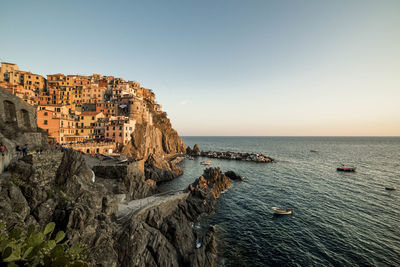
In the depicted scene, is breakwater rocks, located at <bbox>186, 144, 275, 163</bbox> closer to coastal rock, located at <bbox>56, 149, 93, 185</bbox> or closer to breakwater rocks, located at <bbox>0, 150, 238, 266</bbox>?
breakwater rocks, located at <bbox>0, 150, 238, 266</bbox>

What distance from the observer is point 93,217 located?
592 inches

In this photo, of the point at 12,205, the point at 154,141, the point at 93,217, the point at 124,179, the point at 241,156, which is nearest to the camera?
the point at 12,205

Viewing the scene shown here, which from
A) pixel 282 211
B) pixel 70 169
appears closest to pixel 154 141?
pixel 70 169

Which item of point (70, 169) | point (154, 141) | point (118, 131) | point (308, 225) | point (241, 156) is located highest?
point (118, 131)

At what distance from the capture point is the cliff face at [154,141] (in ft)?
218

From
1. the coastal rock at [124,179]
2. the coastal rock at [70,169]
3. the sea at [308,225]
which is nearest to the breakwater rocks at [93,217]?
the coastal rock at [70,169]

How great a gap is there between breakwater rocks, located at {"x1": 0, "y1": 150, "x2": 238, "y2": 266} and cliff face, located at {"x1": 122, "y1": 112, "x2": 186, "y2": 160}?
36.8 meters

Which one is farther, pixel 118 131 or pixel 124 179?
pixel 118 131

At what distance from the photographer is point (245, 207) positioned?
111 ft

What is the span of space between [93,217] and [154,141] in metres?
65.6

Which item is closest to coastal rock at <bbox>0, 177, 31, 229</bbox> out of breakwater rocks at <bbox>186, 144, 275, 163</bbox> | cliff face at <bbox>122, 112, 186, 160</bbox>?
cliff face at <bbox>122, 112, 186, 160</bbox>

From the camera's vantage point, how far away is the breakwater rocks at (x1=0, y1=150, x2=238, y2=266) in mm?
12923

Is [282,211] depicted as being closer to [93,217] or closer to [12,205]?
[93,217]

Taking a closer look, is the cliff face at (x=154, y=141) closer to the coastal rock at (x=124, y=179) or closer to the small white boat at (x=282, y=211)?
the coastal rock at (x=124, y=179)
